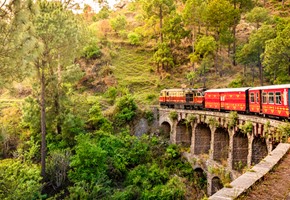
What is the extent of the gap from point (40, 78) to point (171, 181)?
11600 millimetres

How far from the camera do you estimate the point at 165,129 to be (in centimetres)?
2703

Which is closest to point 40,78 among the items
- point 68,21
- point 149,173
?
point 68,21

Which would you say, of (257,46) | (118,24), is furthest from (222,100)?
(118,24)

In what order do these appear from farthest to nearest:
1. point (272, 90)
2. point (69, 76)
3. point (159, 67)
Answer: point (159, 67) < point (69, 76) < point (272, 90)

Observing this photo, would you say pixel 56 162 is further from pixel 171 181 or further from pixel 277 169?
pixel 277 169

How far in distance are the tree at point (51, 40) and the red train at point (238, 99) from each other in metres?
11.5

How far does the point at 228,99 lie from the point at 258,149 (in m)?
5.93

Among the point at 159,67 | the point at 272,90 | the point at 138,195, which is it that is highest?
the point at 159,67

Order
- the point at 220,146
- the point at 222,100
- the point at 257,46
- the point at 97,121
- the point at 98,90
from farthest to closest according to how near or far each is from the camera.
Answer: the point at 98,90
the point at 257,46
the point at 97,121
the point at 222,100
the point at 220,146

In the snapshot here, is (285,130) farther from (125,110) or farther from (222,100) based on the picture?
(125,110)

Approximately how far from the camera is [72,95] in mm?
24469

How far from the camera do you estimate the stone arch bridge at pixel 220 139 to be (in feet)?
45.6

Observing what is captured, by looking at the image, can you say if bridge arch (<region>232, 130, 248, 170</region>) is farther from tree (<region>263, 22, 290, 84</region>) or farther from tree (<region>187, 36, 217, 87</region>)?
tree (<region>187, 36, 217, 87</region>)

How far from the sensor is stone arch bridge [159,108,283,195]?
45.6ft
